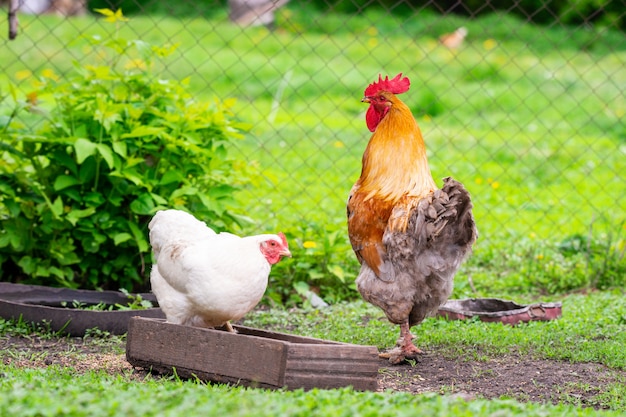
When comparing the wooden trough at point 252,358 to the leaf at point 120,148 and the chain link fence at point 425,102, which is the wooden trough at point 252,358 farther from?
the chain link fence at point 425,102

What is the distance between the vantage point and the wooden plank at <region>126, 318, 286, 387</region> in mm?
4109

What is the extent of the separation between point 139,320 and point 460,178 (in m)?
6.60

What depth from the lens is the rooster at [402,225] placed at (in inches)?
195

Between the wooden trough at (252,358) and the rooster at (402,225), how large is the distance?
2.85 ft

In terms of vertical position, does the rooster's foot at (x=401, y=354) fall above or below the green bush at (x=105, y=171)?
below

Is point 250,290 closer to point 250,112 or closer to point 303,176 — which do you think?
point 303,176

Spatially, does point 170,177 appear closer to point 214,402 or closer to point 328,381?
point 328,381

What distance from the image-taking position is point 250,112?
13.0m

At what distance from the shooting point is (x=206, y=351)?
431 centimetres

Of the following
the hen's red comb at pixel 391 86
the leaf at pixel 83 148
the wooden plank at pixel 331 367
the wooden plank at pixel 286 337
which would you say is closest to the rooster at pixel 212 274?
the wooden plank at pixel 286 337

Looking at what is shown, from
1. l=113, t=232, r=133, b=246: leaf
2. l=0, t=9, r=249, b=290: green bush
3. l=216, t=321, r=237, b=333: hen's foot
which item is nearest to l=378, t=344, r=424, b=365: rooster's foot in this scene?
l=216, t=321, r=237, b=333: hen's foot

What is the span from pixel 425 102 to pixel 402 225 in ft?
29.6

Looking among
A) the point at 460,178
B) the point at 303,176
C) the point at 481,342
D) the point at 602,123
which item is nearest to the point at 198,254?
the point at 481,342

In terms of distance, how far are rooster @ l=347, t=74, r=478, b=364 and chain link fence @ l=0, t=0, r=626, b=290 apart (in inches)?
64.1
